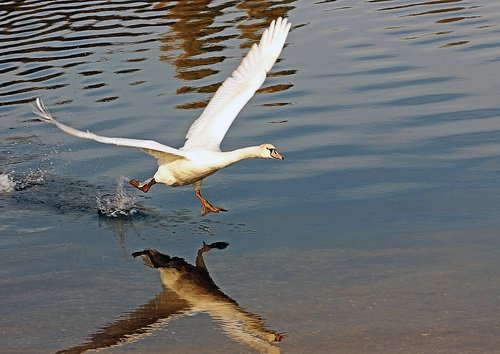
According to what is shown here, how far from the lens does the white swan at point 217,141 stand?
9.68 metres

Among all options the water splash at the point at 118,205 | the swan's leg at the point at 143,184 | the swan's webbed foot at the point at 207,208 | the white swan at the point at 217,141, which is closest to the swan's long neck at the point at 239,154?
the white swan at the point at 217,141

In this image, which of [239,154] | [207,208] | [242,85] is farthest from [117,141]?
[242,85]

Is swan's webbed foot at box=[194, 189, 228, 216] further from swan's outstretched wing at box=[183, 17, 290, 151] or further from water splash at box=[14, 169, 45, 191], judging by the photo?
water splash at box=[14, 169, 45, 191]

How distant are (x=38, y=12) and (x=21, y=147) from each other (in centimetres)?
1174

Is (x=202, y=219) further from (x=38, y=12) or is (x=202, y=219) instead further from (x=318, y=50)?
(x=38, y=12)

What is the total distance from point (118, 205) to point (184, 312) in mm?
2951

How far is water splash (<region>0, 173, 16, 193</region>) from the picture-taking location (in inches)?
451

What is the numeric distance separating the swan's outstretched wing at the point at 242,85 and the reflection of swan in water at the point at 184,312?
1.77m

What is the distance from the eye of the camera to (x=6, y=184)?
1158 cm

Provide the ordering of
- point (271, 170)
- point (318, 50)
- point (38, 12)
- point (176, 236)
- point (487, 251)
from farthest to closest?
1. point (38, 12)
2. point (318, 50)
3. point (271, 170)
4. point (176, 236)
5. point (487, 251)

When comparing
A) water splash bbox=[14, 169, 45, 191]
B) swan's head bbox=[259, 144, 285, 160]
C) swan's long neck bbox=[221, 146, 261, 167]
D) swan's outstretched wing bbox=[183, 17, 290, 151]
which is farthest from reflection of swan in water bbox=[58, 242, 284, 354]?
water splash bbox=[14, 169, 45, 191]

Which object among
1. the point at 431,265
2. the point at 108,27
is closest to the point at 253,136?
the point at 431,265

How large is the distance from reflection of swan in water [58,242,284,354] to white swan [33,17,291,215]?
0.94 metres

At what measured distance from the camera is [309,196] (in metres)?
10.4
